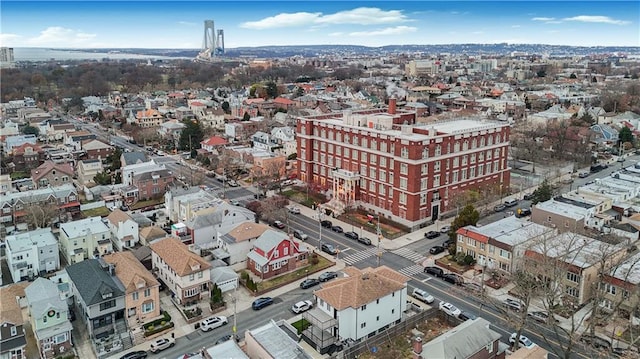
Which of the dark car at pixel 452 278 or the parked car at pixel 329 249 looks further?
the parked car at pixel 329 249

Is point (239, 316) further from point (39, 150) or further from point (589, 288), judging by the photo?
point (39, 150)

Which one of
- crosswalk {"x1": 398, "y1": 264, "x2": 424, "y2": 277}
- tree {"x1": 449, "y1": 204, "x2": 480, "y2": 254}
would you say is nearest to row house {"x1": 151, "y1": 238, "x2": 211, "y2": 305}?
crosswalk {"x1": 398, "y1": 264, "x2": 424, "y2": 277}

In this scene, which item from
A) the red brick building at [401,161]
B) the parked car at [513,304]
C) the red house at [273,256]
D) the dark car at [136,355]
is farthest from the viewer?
the red brick building at [401,161]

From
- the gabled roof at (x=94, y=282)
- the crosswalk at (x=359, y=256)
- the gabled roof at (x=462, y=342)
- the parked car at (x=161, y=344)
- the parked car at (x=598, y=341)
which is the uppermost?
the gabled roof at (x=94, y=282)

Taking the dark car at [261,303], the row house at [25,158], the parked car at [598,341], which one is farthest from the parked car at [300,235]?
the row house at [25,158]

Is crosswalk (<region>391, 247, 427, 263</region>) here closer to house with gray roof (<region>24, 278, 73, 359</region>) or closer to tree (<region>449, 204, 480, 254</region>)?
tree (<region>449, 204, 480, 254</region>)

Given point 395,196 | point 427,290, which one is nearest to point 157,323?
point 427,290

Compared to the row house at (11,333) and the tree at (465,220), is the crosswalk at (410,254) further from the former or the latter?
the row house at (11,333)
